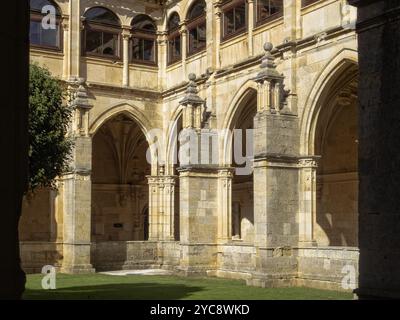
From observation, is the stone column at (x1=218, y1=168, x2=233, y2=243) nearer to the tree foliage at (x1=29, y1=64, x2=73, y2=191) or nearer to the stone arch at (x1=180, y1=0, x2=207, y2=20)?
the stone arch at (x1=180, y1=0, x2=207, y2=20)

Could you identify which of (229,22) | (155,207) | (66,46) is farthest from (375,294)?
(155,207)

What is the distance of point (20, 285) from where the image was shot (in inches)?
188

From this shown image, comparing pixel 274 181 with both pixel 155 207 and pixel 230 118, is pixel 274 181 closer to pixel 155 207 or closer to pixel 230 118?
pixel 230 118

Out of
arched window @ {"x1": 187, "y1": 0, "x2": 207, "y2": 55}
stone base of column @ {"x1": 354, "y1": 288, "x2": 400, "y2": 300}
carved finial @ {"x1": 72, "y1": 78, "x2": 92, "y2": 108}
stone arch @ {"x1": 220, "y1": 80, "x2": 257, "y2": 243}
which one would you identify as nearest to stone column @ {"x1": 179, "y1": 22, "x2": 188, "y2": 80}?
arched window @ {"x1": 187, "y1": 0, "x2": 207, "y2": 55}

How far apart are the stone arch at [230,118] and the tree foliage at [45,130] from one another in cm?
775

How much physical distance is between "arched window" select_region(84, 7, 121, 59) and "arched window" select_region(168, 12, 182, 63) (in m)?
2.08

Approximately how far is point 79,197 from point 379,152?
18.7m

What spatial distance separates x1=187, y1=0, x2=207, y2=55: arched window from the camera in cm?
2545

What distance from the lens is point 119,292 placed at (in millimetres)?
16984

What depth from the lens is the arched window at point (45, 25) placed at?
2553cm

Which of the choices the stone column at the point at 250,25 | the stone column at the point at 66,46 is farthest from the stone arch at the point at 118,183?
the stone column at the point at 250,25

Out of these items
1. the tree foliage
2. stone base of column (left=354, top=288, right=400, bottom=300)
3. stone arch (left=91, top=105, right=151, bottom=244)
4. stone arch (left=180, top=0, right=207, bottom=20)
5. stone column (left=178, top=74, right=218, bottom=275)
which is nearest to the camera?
stone base of column (left=354, top=288, right=400, bottom=300)
